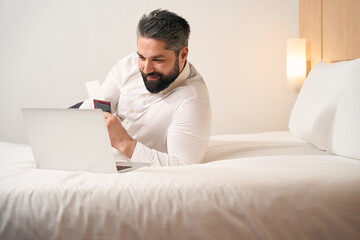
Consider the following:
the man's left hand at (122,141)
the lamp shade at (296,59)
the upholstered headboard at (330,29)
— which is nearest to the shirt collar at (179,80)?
the man's left hand at (122,141)

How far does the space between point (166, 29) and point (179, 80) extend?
244mm

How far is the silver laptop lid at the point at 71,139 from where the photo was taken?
46.4 inches

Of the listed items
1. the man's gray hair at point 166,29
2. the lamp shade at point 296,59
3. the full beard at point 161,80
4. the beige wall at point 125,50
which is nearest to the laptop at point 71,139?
the full beard at point 161,80

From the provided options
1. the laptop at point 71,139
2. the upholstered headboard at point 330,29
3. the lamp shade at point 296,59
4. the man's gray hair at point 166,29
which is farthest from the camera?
the lamp shade at point 296,59

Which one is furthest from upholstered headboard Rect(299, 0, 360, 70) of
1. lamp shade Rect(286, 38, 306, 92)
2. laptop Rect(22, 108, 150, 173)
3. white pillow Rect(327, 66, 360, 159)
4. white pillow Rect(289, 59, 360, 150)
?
laptop Rect(22, 108, 150, 173)

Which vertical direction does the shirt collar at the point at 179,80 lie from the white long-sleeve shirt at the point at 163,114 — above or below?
above

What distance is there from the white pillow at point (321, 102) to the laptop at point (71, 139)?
975 millimetres

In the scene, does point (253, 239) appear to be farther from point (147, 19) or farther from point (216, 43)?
point (216, 43)

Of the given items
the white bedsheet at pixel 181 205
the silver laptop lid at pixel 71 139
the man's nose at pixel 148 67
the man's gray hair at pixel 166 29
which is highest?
the man's gray hair at pixel 166 29

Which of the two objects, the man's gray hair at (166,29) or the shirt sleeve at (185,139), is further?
the man's gray hair at (166,29)

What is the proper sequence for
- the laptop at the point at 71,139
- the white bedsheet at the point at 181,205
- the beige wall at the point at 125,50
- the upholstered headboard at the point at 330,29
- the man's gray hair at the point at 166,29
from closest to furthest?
the white bedsheet at the point at 181,205 → the laptop at the point at 71,139 → the man's gray hair at the point at 166,29 → the upholstered headboard at the point at 330,29 → the beige wall at the point at 125,50

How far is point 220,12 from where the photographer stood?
330 centimetres

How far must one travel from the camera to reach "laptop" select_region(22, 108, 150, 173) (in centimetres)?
118

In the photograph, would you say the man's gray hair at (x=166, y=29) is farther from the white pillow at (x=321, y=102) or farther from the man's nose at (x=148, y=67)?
the white pillow at (x=321, y=102)
